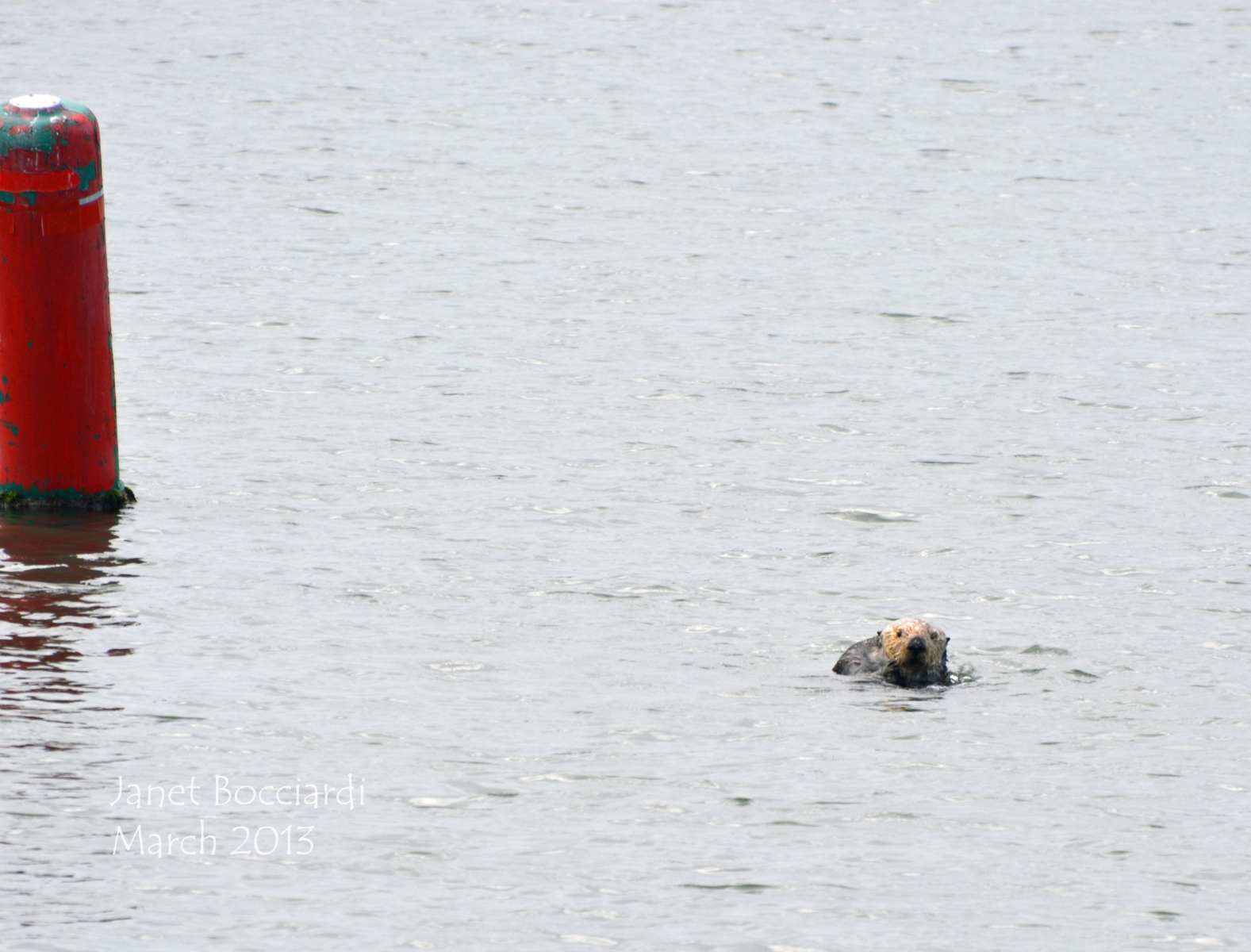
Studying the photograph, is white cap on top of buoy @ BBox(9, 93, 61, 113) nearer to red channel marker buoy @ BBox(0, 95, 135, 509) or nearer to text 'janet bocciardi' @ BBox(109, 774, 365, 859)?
red channel marker buoy @ BBox(0, 95, 135, 509)

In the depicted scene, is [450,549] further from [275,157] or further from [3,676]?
[275,157]

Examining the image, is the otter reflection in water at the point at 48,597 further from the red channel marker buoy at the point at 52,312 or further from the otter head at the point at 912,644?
the otter head at the point at 912,644

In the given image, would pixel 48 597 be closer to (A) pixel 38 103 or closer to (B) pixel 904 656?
(A) pixel 38 103

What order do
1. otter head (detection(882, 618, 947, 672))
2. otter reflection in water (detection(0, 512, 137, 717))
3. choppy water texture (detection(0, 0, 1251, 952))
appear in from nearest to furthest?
choppy water texture (detection(0, 0, 1251, 952)) → otter reflection in water (detection(0, 512, 137, 717)) → otter head (detection(882, 618, 947, 672))

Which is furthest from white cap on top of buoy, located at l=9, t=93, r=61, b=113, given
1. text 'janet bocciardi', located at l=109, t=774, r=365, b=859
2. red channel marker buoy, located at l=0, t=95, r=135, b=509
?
text 'janet bocciardi', located at l=109, t=774, r=365, b=859

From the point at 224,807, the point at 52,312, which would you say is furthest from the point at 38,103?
the point at 224,807

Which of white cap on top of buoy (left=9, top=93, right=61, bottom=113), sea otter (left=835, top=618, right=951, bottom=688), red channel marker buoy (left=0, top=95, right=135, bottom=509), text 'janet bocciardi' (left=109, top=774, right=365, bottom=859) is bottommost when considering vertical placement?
text 'janet bocciardi' (left=109, top=774, right=365, bottom=859)

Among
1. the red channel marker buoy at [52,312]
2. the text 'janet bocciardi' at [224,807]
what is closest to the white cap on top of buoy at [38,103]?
the red channel marker buoy at [52,312]

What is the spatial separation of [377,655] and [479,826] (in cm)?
145

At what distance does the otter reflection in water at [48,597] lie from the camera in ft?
22.1

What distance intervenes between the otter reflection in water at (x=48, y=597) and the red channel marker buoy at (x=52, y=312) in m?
0.17

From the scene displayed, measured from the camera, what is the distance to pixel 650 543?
8578 millimetres

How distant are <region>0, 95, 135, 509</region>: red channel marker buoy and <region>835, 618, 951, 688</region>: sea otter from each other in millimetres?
3084

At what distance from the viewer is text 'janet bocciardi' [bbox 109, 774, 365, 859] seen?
5.70m
